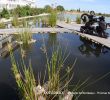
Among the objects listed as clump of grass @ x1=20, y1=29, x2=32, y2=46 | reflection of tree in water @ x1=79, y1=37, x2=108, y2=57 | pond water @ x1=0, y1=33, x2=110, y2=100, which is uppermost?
clump of grass @ x1=20, y1=29, x2=32, y2=46

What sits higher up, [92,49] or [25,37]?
[25,37]


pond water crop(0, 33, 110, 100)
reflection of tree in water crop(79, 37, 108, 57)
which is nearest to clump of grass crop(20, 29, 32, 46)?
pond water crop(0, 33, 110, 100)

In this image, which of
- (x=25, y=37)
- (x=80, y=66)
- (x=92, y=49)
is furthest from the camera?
(x=92, y=49)

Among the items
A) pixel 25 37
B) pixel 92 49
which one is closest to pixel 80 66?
pixel 92 49

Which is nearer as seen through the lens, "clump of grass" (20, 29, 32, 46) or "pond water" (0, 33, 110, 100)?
"pond water" (0, 33, 110, 100)

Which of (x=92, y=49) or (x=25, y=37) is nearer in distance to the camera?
(x=25, y=37)

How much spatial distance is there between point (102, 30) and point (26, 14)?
55.4 feet

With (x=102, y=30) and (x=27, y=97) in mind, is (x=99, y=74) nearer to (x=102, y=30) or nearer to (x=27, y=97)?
(x=27, y=97)

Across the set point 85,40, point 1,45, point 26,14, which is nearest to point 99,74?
point 1,45

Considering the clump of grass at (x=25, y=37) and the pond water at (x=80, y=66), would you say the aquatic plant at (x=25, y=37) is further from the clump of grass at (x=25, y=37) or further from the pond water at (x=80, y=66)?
the pond water at (x=80, y=66)

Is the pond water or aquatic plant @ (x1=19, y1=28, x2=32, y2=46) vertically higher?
aquatic plant @ (x1=19, y1=28, x2=32, y2=46)

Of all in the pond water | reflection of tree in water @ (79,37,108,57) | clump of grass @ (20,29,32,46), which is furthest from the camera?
clump of grass @ (20,29,32,46)

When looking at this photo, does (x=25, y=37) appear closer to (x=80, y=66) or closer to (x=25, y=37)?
(x=25, y=37)

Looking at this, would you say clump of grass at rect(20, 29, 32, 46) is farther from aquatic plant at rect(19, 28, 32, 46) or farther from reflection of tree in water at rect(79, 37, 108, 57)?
reflection of tree in water at rect(79, 37, 108, 57)
